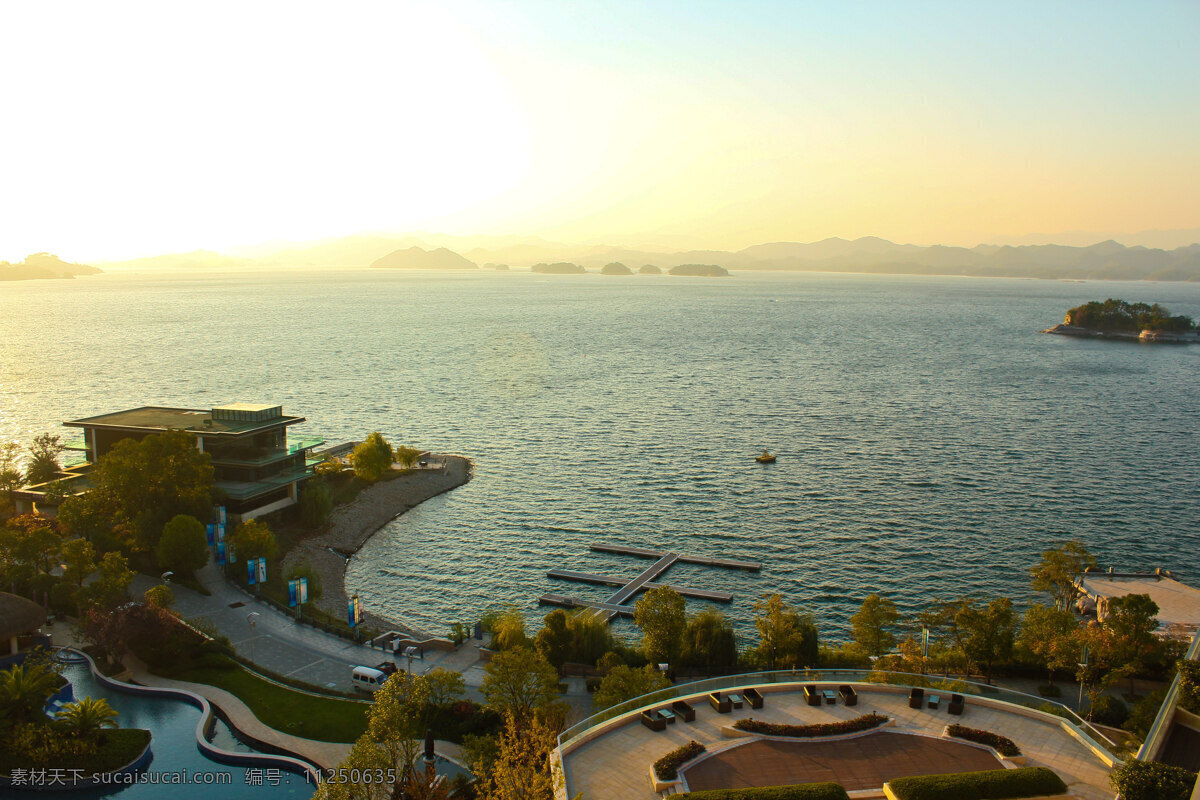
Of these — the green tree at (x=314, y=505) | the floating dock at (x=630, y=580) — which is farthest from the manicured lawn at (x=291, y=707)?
the green tree at (x=314, y=505)

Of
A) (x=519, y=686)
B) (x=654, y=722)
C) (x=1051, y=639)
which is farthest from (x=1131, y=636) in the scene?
(x=519, y=686)

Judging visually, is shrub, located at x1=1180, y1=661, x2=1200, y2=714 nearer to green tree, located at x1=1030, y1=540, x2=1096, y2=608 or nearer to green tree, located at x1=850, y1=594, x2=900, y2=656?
green tree, located at x1=850, y1=594, x2=900, y2=656

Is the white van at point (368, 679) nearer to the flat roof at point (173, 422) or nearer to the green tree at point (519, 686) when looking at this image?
the green tree at point (519, 686)

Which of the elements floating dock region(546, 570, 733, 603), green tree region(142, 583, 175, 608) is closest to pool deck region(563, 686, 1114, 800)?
floating dock region(546, 570, 733, 603)

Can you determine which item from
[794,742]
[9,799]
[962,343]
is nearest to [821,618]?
[794,742]

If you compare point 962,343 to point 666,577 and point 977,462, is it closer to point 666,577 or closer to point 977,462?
point 977,462

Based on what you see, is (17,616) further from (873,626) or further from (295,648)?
(873,626)

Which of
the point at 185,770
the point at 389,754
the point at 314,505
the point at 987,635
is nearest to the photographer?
the point at 389,754

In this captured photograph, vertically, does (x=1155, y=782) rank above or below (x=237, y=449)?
above
